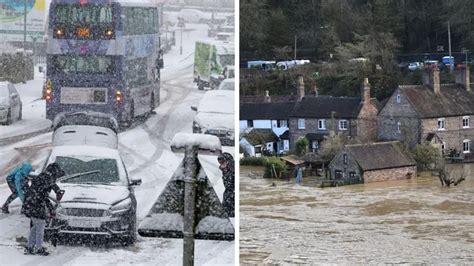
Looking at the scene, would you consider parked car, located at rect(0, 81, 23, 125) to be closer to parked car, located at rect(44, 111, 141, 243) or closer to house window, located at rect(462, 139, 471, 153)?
parked car, located at rect(44, 111, 141, 243)

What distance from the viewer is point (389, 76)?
5.89 metres

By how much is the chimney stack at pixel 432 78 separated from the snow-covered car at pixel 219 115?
8.02 ft

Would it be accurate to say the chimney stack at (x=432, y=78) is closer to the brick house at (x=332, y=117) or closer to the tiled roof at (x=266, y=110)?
the brick house at (x=332, y=117)

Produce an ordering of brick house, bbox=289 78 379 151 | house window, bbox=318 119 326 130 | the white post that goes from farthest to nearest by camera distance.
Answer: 1. house window, bbox=318 119 326 130
2. brick house, bbox=289 78 379 151
3. the white post

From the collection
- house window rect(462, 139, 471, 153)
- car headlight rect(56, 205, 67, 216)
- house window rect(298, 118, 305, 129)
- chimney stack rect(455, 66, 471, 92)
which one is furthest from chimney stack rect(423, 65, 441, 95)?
car headlight rect(56, 205, 67, 216)

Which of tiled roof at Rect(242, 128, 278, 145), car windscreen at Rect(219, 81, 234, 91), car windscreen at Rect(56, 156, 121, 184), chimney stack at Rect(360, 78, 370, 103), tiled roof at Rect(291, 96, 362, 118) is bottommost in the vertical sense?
tiled roof at Rect(242, 128, 278, 145)

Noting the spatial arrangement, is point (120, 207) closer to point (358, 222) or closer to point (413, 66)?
point (358, 222)

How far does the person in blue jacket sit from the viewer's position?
347 cm

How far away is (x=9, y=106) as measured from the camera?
3551mm

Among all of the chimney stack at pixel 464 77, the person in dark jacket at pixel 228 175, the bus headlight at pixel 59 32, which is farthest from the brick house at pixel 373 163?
the bus headlight at pixel 59 32

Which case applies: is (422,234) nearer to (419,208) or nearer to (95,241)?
(419,208)

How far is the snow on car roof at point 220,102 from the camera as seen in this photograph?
348 cm

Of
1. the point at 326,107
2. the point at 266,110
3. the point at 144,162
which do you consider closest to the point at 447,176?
the point at 326,107

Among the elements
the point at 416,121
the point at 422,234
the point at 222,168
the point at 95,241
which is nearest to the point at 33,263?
the point at 95,241
